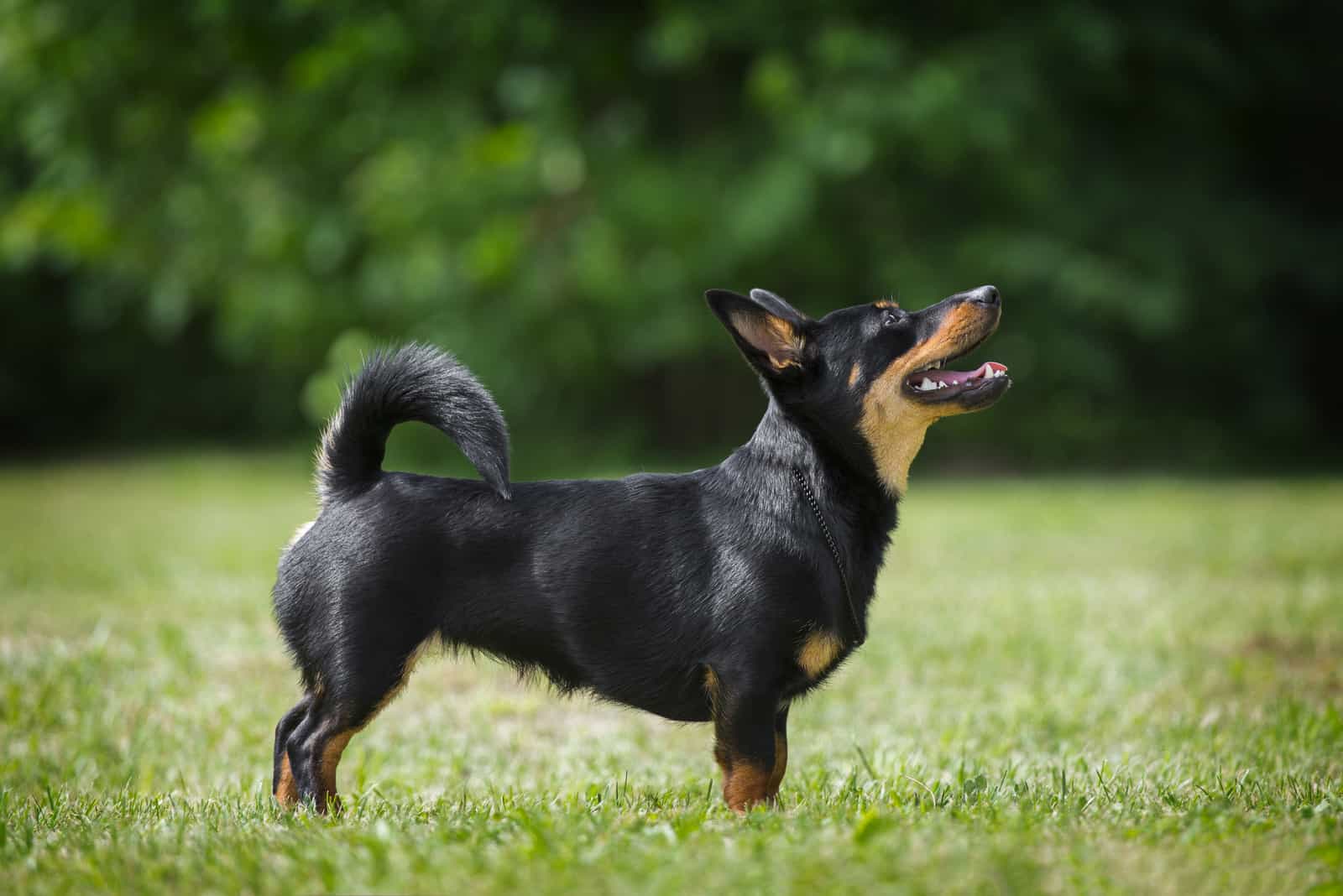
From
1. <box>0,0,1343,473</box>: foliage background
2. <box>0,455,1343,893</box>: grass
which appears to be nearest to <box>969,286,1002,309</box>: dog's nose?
<box>0,455,1343,893</box>: grass

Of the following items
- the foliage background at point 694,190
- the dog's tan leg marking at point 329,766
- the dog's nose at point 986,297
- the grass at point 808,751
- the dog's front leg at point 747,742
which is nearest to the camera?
the grass at point 808,751

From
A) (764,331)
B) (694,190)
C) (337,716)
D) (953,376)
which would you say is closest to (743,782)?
(337,716)

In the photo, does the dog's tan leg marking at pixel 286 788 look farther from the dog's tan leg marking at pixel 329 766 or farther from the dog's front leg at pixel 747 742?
the dog's front leg at pixel 747 742

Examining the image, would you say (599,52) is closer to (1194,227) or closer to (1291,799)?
(1194,227)

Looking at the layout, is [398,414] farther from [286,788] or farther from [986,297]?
[986,297]

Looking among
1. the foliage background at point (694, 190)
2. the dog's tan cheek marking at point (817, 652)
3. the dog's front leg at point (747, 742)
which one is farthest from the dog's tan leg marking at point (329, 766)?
the foliage background at point (694, 190)

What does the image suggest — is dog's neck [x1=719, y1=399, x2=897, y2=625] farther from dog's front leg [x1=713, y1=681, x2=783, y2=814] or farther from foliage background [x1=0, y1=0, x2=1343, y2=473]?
foliage background [x1=0, y1=0, x2=1343, y2=473]

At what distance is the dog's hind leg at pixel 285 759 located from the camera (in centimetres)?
373

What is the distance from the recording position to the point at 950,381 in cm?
386

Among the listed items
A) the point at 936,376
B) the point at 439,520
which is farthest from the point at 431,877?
the point at 936,376

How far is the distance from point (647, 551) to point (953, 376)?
3.66ft

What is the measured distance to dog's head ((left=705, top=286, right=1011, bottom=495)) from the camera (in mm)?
3740

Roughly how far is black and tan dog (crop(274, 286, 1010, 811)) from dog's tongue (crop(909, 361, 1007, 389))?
0.04ft

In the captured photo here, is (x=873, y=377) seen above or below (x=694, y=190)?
below
